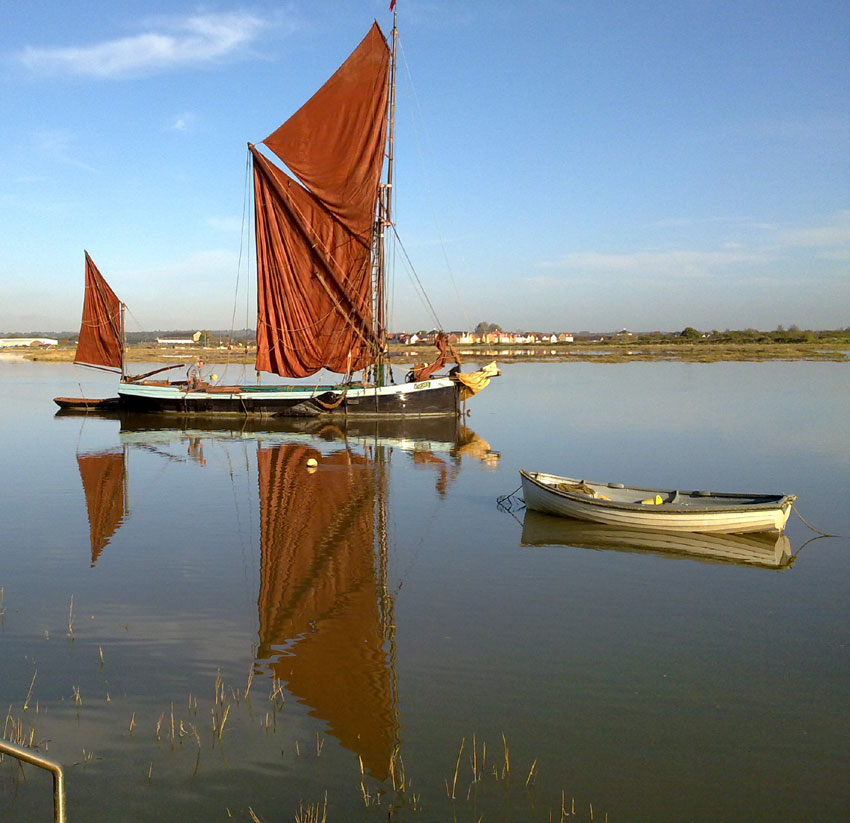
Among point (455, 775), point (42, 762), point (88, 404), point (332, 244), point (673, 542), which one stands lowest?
point (455, 775)

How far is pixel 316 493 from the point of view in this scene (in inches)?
837

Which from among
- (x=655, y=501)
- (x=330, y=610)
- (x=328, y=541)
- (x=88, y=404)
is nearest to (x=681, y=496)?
(x=655, y=501)

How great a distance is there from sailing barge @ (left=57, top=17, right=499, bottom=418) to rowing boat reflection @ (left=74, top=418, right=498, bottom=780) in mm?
2211

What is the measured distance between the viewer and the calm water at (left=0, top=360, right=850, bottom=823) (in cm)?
738

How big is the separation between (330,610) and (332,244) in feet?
89.9

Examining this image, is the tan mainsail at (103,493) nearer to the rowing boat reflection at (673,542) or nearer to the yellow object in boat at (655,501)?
the rowing boat reflection at (673,542)

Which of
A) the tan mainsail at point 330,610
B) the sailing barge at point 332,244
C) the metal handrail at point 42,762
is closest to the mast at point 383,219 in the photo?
the sailing barge at point 332,244

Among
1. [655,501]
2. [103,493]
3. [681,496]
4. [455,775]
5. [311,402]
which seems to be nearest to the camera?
[455,775]

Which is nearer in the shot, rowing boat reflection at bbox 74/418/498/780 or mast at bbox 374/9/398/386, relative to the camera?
rowing boat reflection at bbox 74/418/498/780

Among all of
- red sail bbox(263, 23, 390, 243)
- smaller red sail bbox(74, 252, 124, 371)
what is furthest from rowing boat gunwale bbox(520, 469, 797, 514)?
smaller red sail bbox(74, 252, 124, 371)

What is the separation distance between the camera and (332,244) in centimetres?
3725

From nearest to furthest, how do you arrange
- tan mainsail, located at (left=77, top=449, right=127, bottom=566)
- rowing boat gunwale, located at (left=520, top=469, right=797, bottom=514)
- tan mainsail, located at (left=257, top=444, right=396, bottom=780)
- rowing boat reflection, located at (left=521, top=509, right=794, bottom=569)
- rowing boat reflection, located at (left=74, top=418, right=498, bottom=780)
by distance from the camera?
tan mainsail, located at (left=257, top=444, right=396, bottom=780) → rowing boat reflection, located at (left=74, top=418, right=498, bottom=780) → rowing boat reflection, located at (left=521, top=509, right=794, bottom=569) → rowing boat gunwale, located at (left=520, top=469, right=797, bottom=514) → tan mainsail, located at (left=77, top=449, right=127, bottom=566)

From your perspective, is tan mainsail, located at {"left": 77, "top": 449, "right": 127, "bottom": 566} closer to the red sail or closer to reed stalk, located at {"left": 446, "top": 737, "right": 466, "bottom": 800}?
reed stalk, located at {"left": 446, "top": 737, "right": 466, "bottom": 800}

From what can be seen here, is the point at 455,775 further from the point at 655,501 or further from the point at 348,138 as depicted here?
the point at 348,138
